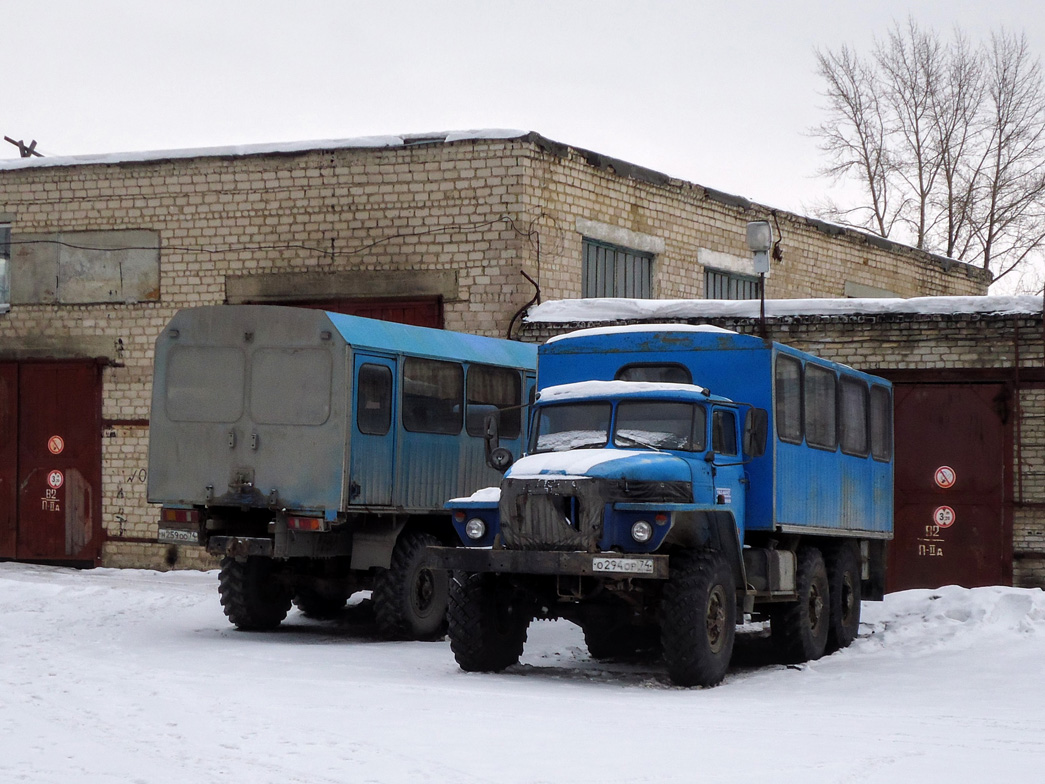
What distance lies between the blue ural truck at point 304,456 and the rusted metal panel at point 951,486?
6.42m

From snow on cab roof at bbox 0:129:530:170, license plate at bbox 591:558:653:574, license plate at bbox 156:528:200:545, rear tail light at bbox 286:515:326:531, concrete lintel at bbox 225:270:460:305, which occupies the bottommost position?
license plate at bbox 591:558:653:574

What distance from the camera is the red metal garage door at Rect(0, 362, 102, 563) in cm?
2159

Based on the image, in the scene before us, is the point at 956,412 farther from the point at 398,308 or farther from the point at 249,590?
the point at 249,590

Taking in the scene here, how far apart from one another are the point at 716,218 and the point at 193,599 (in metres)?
11.2

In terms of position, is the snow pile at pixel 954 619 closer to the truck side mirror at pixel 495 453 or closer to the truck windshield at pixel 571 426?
the truck windshield at pixel 571 426

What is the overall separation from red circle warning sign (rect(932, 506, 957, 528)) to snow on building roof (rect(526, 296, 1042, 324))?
2340 mm

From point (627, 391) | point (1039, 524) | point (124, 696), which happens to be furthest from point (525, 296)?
point (124, 696)

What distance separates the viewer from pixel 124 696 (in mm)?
9656

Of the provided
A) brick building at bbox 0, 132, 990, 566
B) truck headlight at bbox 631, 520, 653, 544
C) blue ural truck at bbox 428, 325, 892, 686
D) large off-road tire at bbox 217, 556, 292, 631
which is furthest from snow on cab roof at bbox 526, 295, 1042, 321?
truck headlight at bbox 631, 520, 653, 544

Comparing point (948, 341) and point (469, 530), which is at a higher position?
point (948, 341)

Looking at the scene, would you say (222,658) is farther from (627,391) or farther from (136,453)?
(136,453)

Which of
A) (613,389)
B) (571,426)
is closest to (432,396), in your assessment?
(571,426)

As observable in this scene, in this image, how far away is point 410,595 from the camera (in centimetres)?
1391

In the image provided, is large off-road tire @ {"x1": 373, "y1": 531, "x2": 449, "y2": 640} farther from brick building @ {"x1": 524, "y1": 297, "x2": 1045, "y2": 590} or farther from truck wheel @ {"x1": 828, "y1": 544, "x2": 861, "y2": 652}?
brick building @ {"x1": 524, "y1": 297, "x2": 1045, "y2": 590}
